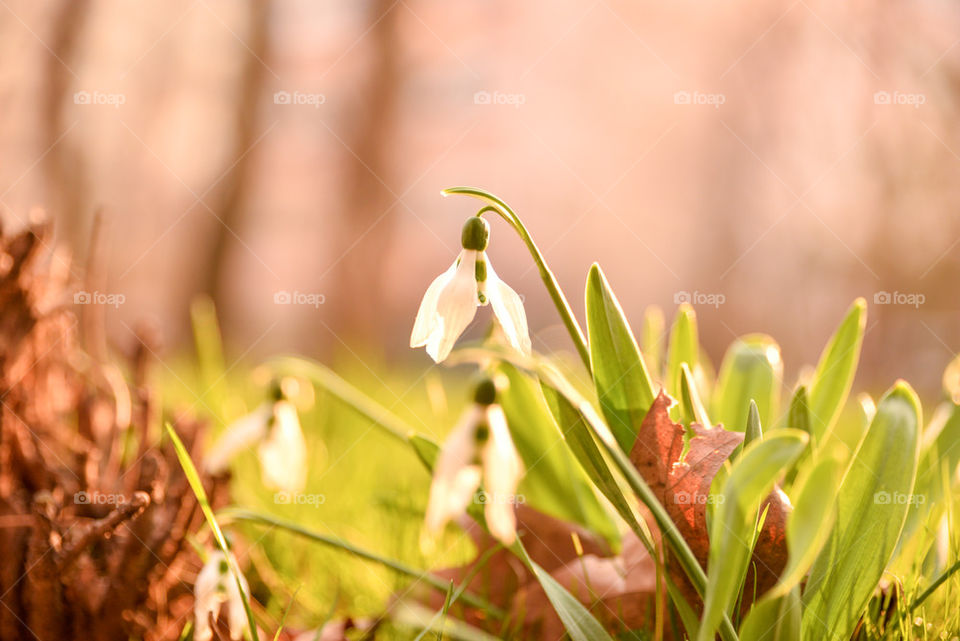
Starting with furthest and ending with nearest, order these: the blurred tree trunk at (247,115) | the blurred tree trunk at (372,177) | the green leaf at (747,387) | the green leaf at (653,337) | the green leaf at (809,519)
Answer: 1. the blurred tree trunk at (247,115)
2. the blurred tree trunk at (372,177)
3. the green leaf at (653,337)
4. the green leaf at (747,387)
5. the green leaf at (809,519)

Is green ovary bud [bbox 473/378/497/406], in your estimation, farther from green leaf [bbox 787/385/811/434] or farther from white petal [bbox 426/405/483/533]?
green leaf [bbox 787/385/811/434]

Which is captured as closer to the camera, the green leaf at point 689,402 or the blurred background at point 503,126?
the green leaf at point 689,402

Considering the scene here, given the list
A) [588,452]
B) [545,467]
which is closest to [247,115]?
[545,467]

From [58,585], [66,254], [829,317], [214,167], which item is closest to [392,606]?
[58,585]

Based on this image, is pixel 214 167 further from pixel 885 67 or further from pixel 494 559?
pixel 494 559

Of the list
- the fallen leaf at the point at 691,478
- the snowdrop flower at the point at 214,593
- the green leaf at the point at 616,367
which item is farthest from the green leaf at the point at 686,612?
the snowdrop flower at the point at 214,593

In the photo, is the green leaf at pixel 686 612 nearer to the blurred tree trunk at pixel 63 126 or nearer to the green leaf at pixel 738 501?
the green leaf at pixel 738 501

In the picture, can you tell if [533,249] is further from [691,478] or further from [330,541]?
[330,541]
